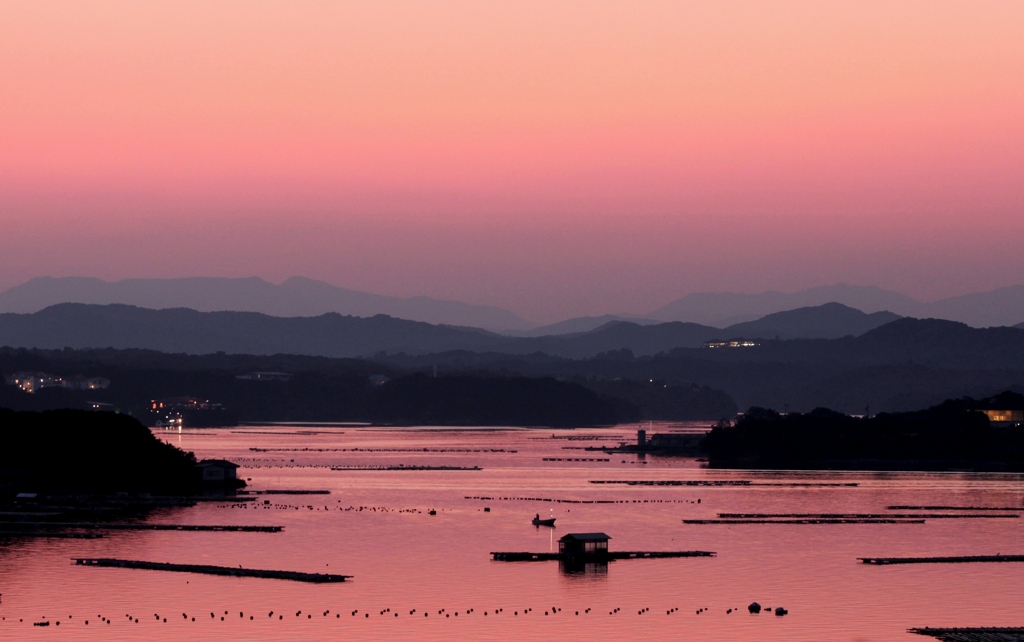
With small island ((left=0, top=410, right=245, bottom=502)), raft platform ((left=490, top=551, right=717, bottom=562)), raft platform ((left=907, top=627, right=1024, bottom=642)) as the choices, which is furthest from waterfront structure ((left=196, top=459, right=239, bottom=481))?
raft platform ((left=907, top=627, right=1024, bottom=642))

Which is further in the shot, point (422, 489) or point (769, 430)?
point (769, 430)

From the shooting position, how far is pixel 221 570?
195 ft

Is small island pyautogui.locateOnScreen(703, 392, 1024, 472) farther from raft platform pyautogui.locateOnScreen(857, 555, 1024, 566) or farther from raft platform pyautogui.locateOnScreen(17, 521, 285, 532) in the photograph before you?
raft platform pyautogui.locateOnScreen(857, 555, 1024, 566)

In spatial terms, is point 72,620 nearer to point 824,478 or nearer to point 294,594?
point 294,594

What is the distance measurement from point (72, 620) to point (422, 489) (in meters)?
52.1

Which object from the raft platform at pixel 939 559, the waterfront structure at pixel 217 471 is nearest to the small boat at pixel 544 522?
the raft platform at pixel 939 559

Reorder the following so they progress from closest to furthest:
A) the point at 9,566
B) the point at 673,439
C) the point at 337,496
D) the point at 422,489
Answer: the point at 9,566
the point at 337,496
the point at 422,489
the point at 673,439

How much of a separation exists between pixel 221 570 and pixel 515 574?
10.6 meters

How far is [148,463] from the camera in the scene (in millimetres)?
95125

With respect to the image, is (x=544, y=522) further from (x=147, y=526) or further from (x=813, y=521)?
(x=147, y=526)

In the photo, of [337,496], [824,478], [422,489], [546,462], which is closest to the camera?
[337,496]

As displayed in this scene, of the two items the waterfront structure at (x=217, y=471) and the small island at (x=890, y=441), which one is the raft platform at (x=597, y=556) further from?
the small island at (x=890, y=441)

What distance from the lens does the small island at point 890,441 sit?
138 meters

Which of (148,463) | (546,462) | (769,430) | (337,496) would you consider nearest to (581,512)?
(337,496)
